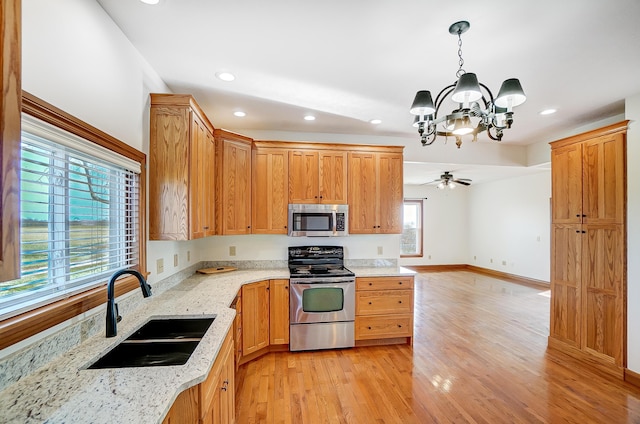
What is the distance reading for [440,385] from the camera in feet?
8.70

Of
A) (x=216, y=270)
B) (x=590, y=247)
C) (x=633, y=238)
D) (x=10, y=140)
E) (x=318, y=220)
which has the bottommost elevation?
(x=216, y=270)

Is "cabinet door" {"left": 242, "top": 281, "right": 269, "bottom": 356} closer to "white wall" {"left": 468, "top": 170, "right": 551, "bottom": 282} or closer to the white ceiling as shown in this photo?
the white ceiling

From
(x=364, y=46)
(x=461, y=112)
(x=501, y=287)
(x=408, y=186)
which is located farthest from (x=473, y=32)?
(x=408, y=186)

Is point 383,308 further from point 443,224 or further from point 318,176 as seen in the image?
point 443,224

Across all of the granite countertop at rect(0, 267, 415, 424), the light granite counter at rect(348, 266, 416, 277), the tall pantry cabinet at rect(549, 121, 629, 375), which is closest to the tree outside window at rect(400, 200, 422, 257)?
the light granite counter at rect(348, 266, 416, 277)

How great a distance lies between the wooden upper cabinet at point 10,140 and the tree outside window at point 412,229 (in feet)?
27.6

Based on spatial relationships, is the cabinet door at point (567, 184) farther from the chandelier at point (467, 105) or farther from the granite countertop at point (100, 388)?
the granite countertop at point (100, 388)

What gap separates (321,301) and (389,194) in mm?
1620

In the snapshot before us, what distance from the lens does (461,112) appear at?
1.84m

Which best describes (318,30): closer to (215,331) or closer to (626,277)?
(215,331)

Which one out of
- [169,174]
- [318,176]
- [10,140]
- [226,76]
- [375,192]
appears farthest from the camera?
[375,192]

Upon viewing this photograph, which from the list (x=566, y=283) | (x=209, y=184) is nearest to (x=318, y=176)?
(x=209, y=184)

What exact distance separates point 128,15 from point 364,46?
4.93ft

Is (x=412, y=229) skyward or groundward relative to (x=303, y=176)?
groundward
